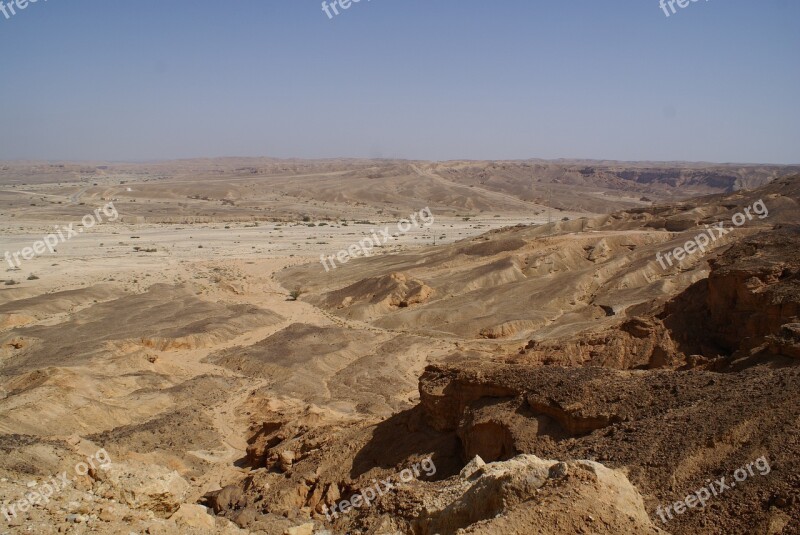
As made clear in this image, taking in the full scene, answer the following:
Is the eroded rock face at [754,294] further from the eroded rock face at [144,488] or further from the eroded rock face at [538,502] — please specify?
the eroded rock face at [144,488]

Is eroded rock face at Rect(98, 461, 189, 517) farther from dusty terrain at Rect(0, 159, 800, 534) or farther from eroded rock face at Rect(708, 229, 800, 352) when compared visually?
eroded rock face at Rect(708, 229, 800, 352)

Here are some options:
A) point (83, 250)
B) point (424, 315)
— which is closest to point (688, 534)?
point (424, 315)

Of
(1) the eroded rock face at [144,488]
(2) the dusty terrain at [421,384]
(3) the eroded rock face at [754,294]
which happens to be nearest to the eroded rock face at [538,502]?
(2) the dusty terrain at [421,384]

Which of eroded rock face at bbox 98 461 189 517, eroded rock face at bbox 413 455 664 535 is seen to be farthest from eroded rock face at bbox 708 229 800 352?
eroded rock face at bbox 98 461 189 517

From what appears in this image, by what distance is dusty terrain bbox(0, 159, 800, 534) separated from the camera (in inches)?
383

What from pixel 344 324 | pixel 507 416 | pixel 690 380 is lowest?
pixel 344 324

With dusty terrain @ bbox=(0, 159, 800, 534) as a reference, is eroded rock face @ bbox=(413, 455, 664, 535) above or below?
above

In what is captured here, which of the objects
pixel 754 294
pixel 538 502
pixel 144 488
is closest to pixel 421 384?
pixel 144 488

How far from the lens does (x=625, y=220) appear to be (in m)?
59.1

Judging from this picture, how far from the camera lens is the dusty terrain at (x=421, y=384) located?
9.72 metres

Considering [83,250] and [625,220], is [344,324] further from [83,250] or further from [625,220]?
[83,250]

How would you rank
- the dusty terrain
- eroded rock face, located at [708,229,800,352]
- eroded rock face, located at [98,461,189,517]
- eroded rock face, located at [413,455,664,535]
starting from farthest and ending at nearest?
1. eroded rock face, located at [708,229,800,352]
2. eroded rock face, located at [98,461,189,517]
3. the dusty terrain
4. eroded rock face, located at [413,455,664,535]

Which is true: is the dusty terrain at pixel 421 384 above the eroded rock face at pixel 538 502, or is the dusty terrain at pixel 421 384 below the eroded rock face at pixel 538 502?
below

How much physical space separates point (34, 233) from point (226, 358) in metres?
58.2
